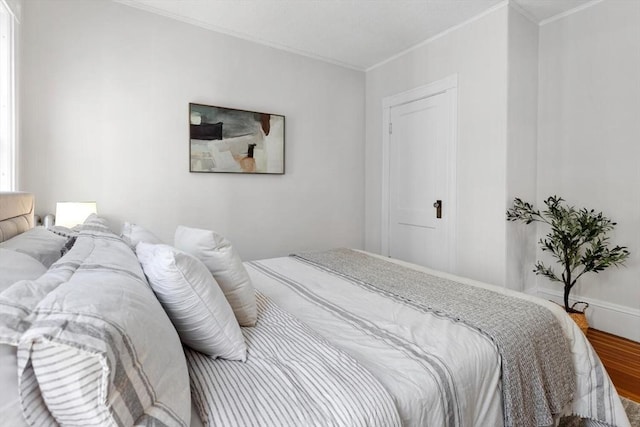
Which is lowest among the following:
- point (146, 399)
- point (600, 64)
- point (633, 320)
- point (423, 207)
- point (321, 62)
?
point (633, 320)

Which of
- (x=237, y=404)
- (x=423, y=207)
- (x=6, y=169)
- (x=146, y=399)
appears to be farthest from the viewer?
(x=423, y=207)

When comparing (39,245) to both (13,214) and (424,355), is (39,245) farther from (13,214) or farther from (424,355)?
(424,355)

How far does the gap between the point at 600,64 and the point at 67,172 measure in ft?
13.8

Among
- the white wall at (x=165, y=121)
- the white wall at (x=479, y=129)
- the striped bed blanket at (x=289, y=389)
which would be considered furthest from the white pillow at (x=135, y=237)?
the white wall at (x=479, y=129)

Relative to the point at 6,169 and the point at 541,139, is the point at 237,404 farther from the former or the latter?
the point at 541,139

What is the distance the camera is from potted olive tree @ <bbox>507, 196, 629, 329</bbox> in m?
2.48

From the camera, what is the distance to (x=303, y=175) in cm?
364

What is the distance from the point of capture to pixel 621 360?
2.27 metres

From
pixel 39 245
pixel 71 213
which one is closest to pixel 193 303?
pixel 39 245

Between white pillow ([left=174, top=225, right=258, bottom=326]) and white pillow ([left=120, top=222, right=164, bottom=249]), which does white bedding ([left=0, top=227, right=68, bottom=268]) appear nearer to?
white pillow ([left=120, top=222, right=164, bottom=249])

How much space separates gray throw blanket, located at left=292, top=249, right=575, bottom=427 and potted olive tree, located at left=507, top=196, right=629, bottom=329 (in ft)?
4.61

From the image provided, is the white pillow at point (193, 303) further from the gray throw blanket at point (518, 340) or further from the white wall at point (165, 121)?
the white wall at point (165, 121)

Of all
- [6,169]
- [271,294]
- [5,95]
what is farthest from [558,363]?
[5,95]

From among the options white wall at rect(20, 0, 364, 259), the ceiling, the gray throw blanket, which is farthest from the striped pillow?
the ceiling
